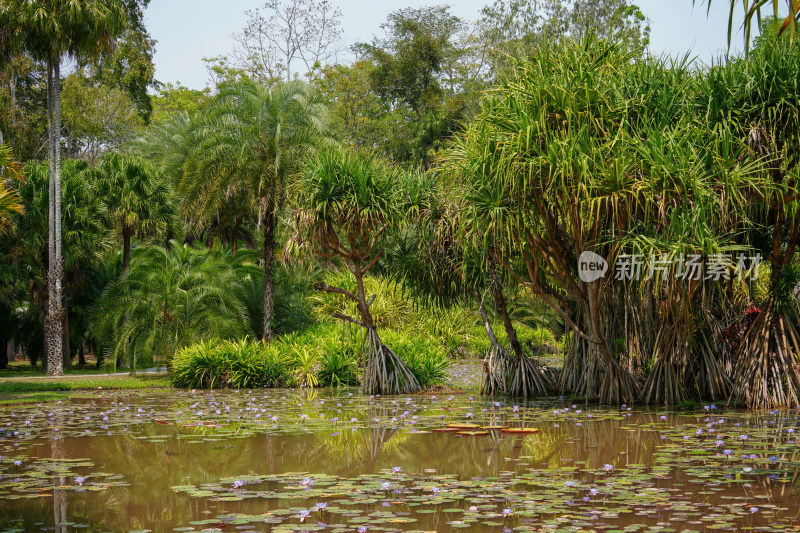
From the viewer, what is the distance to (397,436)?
9805mm

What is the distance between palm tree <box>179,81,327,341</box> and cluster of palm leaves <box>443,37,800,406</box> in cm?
884

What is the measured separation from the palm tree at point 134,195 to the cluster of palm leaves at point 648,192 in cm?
1518

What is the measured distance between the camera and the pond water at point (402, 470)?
5562mm

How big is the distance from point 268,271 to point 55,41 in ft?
27.3

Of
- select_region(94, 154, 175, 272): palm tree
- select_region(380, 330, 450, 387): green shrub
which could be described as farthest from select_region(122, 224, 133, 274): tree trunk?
select_region(380, 330, 450, 387): green shrub

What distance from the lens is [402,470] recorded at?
7555 millimetres

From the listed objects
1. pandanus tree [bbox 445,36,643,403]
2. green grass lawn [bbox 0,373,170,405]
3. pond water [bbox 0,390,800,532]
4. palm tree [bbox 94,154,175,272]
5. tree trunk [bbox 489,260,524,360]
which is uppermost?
palm tree [bbox 94,154,175,272]

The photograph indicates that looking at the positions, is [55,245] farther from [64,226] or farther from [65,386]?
[65,386]

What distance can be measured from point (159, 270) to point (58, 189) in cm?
357

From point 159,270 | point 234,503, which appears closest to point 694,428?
point 234,503

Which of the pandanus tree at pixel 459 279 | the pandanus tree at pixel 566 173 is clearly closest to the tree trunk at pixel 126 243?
the pandanus tree at pixel 459 279

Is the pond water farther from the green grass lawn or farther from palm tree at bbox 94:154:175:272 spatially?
palm tree at bbox 94:154:175:272

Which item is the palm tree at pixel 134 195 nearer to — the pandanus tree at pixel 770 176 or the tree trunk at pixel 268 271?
the tree trunk at pixel 268 271

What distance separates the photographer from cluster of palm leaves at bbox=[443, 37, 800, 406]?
11188 mm
